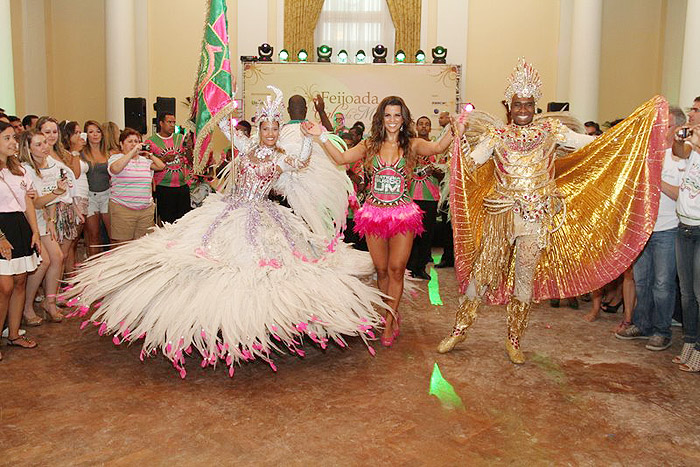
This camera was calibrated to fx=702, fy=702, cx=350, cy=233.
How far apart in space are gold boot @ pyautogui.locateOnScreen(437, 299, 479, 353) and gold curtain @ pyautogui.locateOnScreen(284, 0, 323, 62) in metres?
10.4

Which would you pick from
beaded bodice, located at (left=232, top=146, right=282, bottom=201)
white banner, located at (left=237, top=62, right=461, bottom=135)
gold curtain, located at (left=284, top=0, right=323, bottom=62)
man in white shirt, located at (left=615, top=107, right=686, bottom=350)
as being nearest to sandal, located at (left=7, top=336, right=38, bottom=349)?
beaded bodice, located at (left=232, top=146, right=282, bottom=201)

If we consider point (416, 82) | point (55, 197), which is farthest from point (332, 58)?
point (55, 197)

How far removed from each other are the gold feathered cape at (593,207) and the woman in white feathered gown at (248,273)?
0.87m

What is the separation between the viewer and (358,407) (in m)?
3.96

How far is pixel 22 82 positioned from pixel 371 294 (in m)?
11.2

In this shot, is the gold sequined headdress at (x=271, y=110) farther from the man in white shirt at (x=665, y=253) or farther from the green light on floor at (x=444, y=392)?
the man in white shirt at (x=665, y=253)

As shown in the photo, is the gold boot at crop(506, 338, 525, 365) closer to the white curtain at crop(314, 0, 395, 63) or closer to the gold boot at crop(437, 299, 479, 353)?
the gold boot at crop(437, 299, 479, 353)

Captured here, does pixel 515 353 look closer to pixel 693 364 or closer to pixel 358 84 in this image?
pixel 693 364

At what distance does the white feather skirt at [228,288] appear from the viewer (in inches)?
166

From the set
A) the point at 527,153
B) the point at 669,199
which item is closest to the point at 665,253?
the point at 669,199

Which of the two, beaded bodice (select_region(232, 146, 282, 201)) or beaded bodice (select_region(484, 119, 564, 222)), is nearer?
beaded bodice (select_region(484, 119, 564, 222))

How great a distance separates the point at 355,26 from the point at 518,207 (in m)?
11.0

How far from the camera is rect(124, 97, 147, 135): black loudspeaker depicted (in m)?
8.76

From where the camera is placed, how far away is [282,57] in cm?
1346
